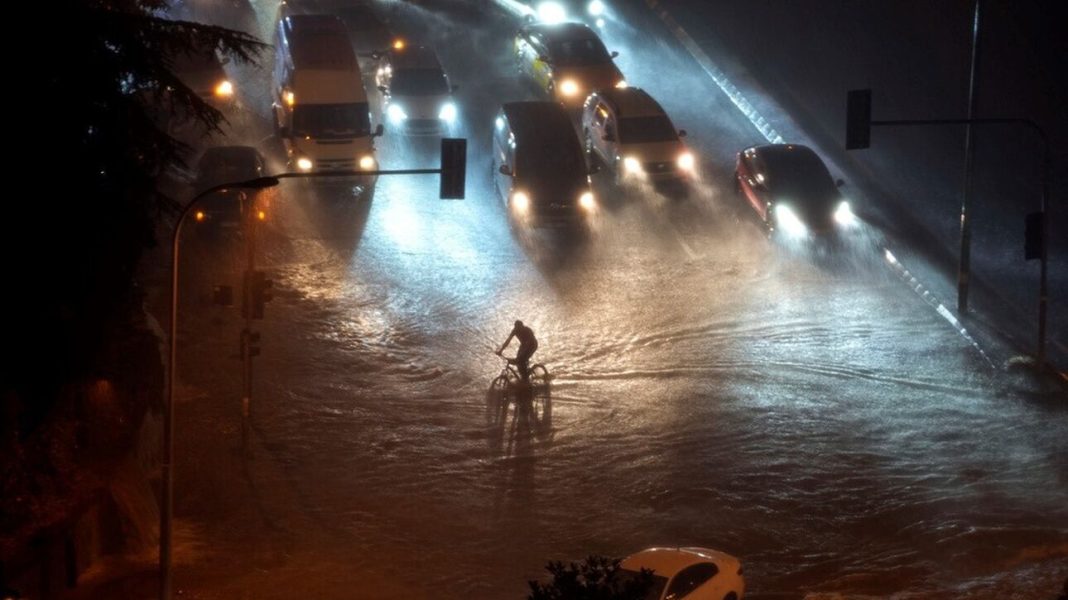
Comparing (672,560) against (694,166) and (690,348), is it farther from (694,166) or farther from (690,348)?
(694,166)

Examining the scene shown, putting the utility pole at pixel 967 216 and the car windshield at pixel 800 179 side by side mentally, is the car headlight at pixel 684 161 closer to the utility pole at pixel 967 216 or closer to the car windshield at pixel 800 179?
the car windshield at pixel 800 179

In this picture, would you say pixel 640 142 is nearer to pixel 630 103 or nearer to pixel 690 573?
pixel 630 103

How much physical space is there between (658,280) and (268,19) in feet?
69.8

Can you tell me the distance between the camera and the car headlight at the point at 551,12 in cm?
4775

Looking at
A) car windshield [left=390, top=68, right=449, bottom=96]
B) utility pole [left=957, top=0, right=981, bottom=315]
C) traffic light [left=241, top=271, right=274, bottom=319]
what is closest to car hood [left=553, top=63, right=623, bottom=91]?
car windshield [left=390, top=68, right=449, bottom=96]

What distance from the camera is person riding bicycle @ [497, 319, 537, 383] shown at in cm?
2588

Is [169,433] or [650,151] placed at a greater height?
[650,151]

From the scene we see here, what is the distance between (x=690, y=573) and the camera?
16953mm

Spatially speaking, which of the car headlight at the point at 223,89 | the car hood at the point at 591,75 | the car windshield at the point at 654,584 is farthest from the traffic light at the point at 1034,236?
the car headlight at the point at 223,89

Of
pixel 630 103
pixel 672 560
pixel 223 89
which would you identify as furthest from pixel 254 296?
pixel 223 89

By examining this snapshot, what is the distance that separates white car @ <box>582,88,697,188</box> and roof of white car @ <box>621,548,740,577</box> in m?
17.9

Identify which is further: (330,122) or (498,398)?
(330,122)

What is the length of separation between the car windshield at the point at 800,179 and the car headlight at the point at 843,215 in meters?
0.26

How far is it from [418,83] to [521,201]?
7153mm
